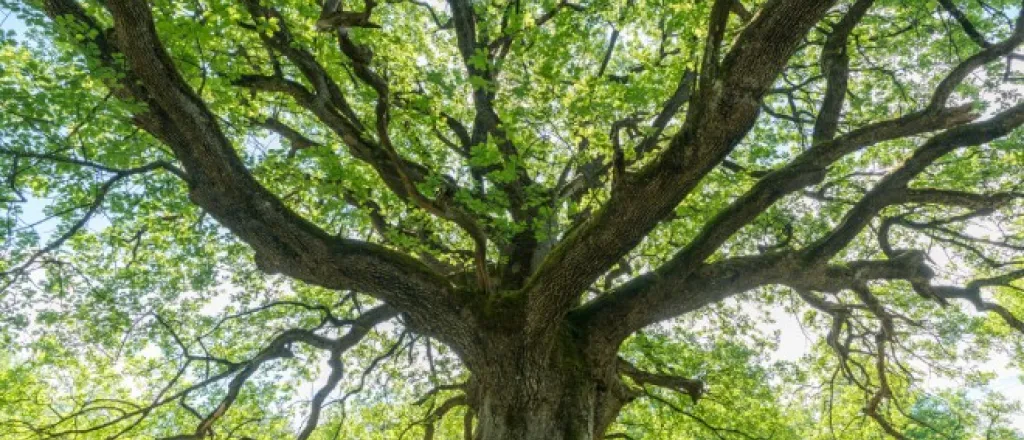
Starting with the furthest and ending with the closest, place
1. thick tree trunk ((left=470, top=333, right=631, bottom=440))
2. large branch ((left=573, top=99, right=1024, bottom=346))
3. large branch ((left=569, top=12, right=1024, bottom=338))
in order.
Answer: large branch ((left=573, top=99, right=1024, bottom=346)) → thick tree trunk ((left=470, top=333, right=631, bottom=440)) → large branch ((left=569, top=12, right=1024, bottom=338))

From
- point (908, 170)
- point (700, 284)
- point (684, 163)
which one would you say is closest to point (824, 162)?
point (908, 170)

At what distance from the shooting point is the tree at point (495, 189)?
15.6 feet

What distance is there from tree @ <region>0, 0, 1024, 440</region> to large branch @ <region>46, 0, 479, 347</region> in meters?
0.02

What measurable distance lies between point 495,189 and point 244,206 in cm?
257

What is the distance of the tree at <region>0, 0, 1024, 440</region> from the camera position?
15.6 feet

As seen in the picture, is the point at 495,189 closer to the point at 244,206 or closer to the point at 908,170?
the point at 244,206

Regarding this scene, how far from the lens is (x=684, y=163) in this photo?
4.45 metres

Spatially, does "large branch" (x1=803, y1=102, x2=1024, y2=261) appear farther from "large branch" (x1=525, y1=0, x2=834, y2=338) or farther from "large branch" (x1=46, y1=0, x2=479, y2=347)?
"large branch" (x1=46, y1=0, x2=479, y2=347)

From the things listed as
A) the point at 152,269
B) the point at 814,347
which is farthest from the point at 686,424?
the point at 152,269

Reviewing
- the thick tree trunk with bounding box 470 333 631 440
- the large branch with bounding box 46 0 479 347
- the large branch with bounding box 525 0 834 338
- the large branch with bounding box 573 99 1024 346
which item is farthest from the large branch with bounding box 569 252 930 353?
the large branch with bounding box 46 0 479 347

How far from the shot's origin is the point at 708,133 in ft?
13.9

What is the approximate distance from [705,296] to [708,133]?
2.68 meters

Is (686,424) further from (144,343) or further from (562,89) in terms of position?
(144,343)

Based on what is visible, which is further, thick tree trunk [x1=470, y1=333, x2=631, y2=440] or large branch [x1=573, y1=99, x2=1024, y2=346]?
large branch [x1=573, y1=99, x2=1024, y2=346]
